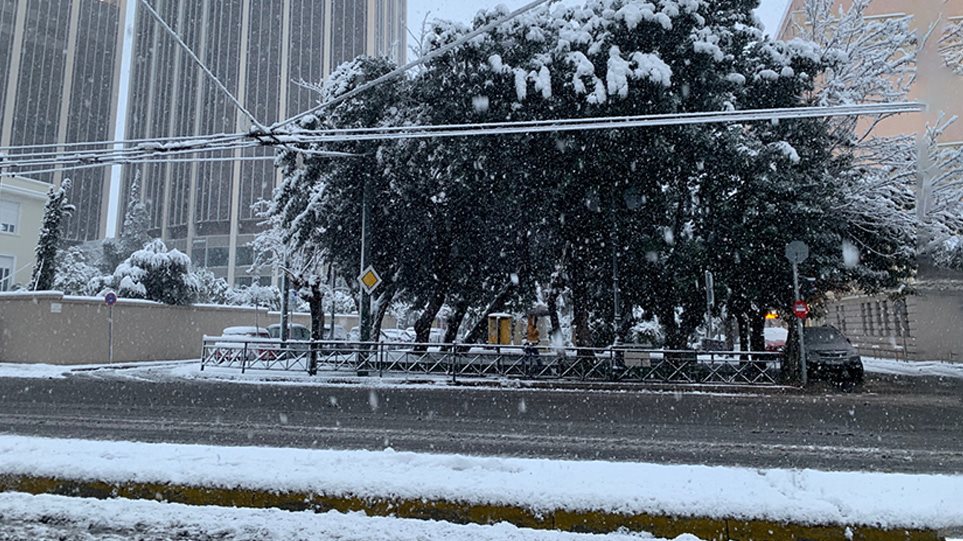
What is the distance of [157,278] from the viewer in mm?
30328

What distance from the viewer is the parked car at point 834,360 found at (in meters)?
16.4

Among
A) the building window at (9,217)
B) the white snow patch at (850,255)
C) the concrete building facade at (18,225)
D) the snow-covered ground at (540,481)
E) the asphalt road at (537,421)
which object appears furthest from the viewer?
the building window at (9,217)

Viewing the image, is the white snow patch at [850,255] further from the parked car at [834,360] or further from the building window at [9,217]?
the building window at [9,217]

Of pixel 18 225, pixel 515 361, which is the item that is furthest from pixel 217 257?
pixel 515 361

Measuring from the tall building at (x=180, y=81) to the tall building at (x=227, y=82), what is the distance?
0.49 feet

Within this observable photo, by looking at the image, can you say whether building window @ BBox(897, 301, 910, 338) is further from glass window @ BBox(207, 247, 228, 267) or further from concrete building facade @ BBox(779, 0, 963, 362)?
glass window @ BBox(207, 247, 228, 267)

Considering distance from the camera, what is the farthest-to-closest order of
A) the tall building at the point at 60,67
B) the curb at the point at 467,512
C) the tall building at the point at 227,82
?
the tall building at the point at 227,82
the tall building at the point at 60,67
the curb at the point at 467,512

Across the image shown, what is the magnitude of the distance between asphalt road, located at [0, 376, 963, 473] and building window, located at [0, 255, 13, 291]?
30.7 metres

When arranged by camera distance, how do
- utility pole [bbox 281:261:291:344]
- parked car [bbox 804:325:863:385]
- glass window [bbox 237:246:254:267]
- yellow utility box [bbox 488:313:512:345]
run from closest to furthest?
A: parked car [bbox 804:325:863:385] → utility pole [bbox 281:261:291:344] → yellow utility box [bbox 488:313:512:345] → glass window [bbox 237:246:254:267]

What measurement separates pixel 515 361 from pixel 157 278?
70.9ft

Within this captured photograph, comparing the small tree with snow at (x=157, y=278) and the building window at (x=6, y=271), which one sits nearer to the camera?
the small tree with snow at (x=157, y=278)

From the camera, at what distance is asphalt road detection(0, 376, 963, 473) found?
22.0ft

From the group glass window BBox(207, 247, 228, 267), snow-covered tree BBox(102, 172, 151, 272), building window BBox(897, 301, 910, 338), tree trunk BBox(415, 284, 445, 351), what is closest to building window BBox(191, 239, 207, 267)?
glass window BBox(207, 247, 228, 267)

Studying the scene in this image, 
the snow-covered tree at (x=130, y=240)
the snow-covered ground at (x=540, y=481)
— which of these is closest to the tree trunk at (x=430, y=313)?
the snow-covered ground at (x=540, y=481)
